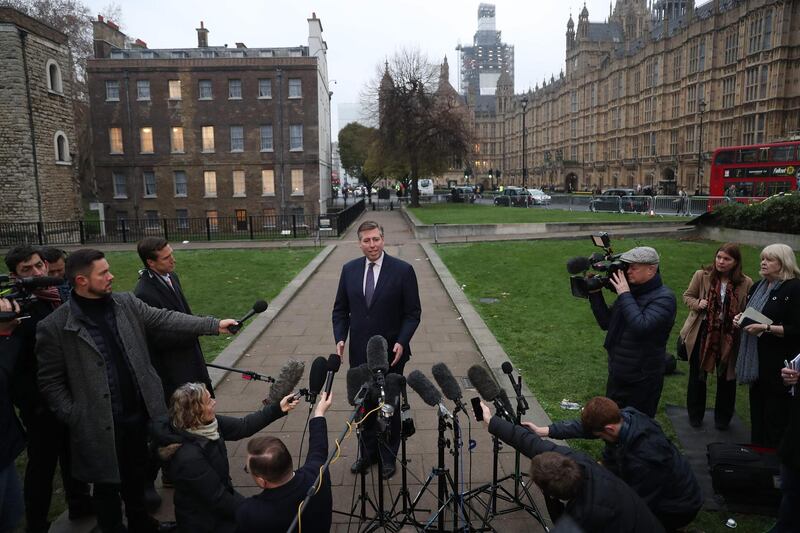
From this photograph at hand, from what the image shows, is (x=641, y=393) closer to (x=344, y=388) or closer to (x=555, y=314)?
(x=344, y=388)

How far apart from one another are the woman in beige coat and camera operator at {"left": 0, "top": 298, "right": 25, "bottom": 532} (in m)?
5.95

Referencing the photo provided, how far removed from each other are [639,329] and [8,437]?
4.62 m

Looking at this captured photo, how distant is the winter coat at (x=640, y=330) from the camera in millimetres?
4164

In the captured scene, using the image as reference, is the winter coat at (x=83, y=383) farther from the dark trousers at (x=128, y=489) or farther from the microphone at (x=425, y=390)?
the microphone at (x=425, y=390)

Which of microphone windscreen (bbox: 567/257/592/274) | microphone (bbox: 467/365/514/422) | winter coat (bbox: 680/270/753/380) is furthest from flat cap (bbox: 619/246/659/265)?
microphone (bbox: 467/365/514/422)

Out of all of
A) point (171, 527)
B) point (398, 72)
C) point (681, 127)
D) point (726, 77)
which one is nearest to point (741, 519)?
point (171, 527)

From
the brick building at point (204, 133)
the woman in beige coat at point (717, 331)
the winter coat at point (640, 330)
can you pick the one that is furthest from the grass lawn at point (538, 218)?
the winter coat at point (640, 330)

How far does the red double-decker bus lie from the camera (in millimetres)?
30547

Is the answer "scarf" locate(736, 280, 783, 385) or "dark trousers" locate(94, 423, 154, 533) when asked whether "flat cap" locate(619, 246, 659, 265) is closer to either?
"scarf" locate(736, 280, 783, 385)

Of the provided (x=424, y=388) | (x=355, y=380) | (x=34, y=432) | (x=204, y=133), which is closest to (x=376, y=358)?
(x=355, y=380)

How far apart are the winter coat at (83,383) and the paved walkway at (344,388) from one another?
835 mm

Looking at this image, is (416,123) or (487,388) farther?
(416,123)

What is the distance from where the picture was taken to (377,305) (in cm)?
492

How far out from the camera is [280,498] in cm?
286
